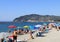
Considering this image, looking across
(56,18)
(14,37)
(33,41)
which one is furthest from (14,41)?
(56,18)

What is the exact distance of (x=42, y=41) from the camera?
1914 centimetres

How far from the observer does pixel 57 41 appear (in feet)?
62.1

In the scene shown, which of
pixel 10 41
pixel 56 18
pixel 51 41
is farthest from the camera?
pixel 56 18

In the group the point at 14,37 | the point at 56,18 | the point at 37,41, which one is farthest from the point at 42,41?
the point at 56,18

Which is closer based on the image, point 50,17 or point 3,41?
point 3,41

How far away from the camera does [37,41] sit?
756 inches

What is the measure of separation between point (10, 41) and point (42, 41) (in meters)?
4.20

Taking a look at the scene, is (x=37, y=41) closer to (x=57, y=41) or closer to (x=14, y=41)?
(x=57, y=41)

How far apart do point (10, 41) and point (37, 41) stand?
401 cm

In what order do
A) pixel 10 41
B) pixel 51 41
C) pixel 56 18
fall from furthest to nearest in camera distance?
pixel 56 18, pixel 51 41, pixel 10 41

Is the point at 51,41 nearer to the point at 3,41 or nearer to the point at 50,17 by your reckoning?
the point at 3,41

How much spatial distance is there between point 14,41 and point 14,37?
0.35 m

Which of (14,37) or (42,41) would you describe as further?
(42,41)

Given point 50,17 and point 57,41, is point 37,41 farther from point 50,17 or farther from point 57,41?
point 50,17
